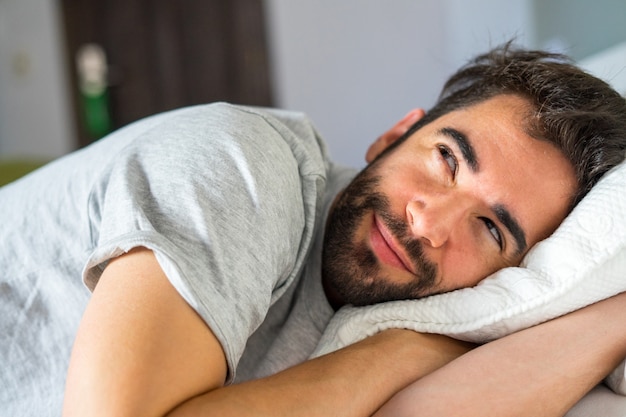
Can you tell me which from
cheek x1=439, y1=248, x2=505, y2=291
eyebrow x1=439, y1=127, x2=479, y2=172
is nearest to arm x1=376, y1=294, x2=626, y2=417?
cheek x1=439, y1=248, x2=505, y2=291

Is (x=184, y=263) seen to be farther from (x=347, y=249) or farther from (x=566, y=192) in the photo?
(x=566, y=192)

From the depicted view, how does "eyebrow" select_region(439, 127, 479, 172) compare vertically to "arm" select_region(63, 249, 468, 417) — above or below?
above

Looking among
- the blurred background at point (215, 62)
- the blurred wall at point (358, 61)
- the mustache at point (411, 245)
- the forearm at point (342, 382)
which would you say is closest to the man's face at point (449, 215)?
the mustache at point (411, 245)

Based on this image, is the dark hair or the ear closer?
the dark hair

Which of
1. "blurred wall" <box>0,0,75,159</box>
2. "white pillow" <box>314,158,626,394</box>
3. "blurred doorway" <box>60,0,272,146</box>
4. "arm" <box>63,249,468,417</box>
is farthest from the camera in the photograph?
"blurred doorway" <box>60,0,272,146</box>

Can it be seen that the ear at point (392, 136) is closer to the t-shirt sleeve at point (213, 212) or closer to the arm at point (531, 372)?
the t-shirt sleeve at point (213, 212)

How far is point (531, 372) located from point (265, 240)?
1.14 feet

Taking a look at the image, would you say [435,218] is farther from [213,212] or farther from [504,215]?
[213,212]

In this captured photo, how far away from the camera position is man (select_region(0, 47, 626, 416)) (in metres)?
0.73

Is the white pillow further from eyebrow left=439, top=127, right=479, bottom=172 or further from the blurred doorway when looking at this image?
the blurred doorway

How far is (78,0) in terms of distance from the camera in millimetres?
4629

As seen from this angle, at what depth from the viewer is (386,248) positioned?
102 cm

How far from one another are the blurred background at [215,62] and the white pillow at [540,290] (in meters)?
2.70

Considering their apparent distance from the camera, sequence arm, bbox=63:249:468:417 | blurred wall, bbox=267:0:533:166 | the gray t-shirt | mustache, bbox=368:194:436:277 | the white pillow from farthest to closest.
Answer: blurred wall, bbox=267:0:533:166
mustache, bbox=368:194:436:277
the white pillow
the gray t-shirt
arm, bbox=63:249:468:417
